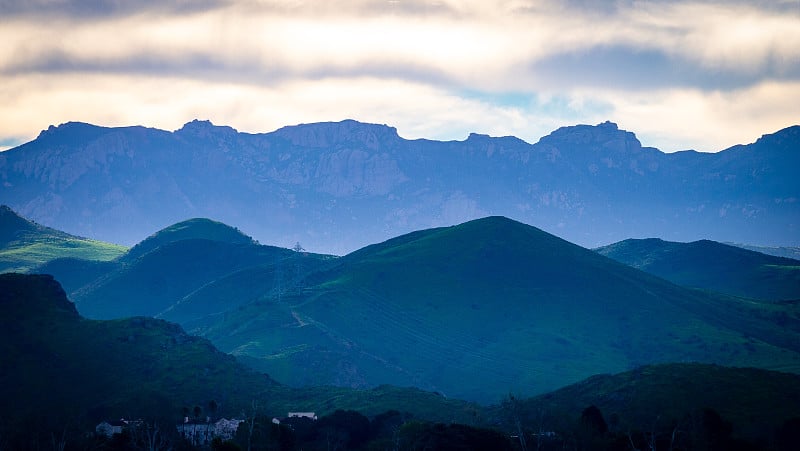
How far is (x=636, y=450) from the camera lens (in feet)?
631

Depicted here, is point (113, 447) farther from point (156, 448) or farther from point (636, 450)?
point (636, 450)

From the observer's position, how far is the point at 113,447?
198 meters

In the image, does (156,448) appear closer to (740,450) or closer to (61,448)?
(61,448)

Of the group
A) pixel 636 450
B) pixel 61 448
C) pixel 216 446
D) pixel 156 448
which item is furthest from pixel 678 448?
pixel 61 448

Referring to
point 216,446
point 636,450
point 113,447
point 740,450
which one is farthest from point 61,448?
point 740,450

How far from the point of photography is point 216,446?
177 m

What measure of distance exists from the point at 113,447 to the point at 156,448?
29.4 feet

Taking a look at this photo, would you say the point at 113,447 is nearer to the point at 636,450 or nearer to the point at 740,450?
the point at 636,450

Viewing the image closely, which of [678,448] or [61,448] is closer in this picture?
[61,448]

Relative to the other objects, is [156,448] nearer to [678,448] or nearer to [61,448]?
[61,448]

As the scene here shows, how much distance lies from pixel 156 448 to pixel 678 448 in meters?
104

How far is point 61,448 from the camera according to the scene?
186 meters

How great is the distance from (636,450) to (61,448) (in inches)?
4314

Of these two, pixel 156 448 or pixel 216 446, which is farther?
pixel 156 448
